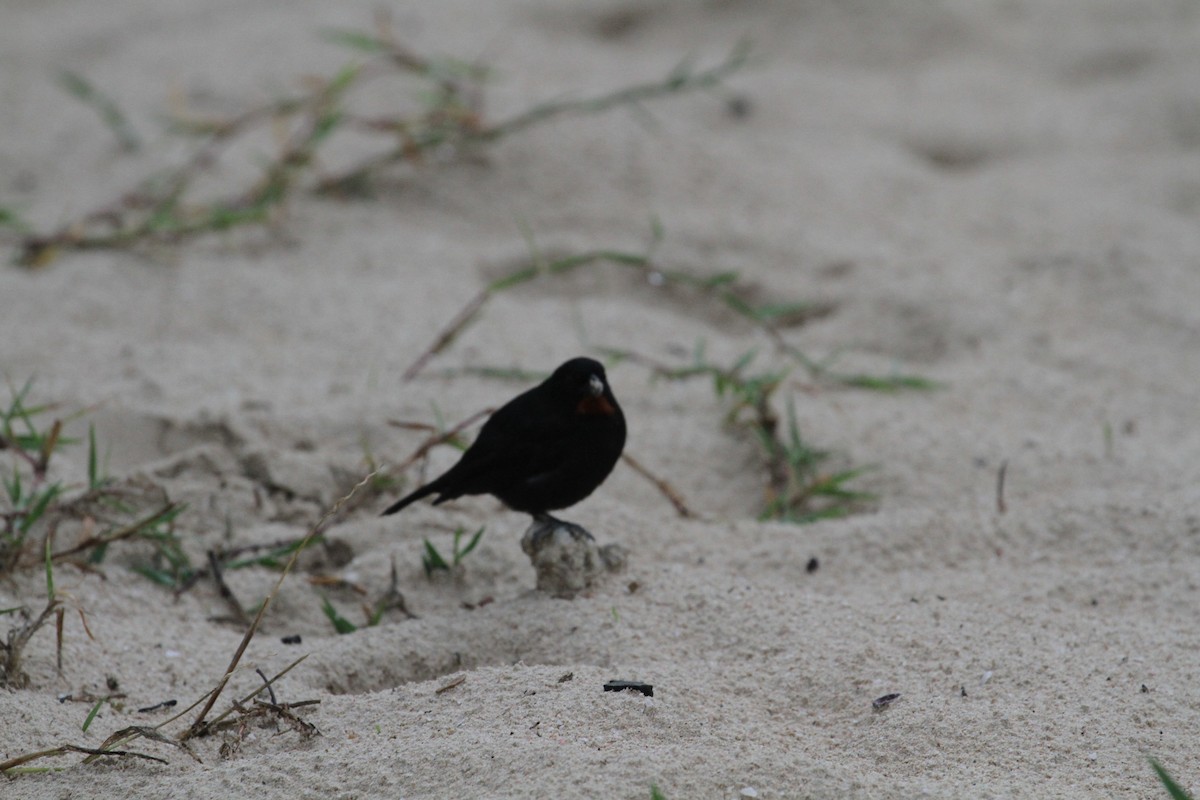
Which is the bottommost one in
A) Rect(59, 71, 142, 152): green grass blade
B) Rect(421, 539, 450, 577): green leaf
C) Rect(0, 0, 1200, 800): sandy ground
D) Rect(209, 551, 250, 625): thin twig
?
Rect(209, 551, 250, 625): thin twig

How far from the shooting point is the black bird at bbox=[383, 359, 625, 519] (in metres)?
2.34

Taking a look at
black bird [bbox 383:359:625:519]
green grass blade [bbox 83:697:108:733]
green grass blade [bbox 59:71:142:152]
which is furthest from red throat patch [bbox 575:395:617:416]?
green grass blade [bbox 59:71:142:152]

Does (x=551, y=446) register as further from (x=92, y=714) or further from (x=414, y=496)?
(x=92, y=714)

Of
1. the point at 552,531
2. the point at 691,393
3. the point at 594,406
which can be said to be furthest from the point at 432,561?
the point at 691,393

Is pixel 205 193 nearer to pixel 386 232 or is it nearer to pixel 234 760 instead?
pixel 386 232

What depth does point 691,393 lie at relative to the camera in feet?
10.9

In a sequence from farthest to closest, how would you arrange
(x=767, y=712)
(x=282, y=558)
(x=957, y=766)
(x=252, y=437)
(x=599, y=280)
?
1. (x=599, y=280)
2. (x=252, y=437)
3. (x=282, y=558)
4. (x=767, y=712)
5. (x=957, y=766)

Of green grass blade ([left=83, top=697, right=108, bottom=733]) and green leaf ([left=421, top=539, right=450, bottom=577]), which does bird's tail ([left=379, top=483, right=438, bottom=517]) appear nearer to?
green leaf ([left=421, top=539, right=450, bottom=577])

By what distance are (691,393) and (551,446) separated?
103 cm

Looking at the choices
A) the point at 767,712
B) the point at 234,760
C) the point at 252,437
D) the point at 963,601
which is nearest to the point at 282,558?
the point at 252,437

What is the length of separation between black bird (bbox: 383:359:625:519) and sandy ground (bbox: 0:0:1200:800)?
0.21 metres

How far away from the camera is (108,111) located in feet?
14.3

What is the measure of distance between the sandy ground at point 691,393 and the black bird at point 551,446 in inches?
8.2

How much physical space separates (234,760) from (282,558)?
2.25 feet
